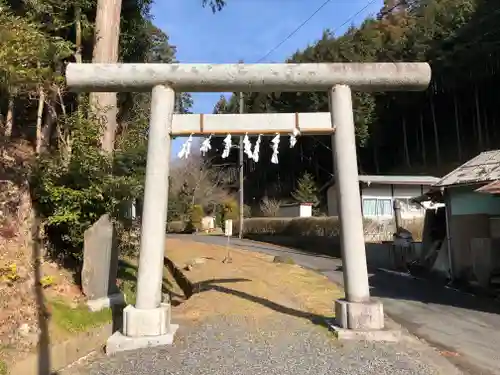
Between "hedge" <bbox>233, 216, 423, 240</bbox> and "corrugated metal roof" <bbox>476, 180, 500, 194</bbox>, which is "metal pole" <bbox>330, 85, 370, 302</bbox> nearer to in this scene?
"corrugated metal roof" <bbox>476, 180, 500, 194</bbox>

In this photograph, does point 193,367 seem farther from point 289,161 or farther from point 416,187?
point 289,161

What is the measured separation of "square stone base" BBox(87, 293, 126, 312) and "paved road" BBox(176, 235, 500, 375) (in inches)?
210

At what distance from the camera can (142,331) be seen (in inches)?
Result: 252

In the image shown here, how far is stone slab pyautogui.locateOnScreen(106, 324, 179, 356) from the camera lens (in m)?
6.16

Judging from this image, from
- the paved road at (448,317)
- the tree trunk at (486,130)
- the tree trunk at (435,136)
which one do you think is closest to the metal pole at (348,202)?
the paved road at (448,317)

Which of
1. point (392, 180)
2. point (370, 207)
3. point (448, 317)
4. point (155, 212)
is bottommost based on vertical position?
point (448, 317)

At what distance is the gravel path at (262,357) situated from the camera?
5.32 meters

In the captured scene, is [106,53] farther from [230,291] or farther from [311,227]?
[311,227]

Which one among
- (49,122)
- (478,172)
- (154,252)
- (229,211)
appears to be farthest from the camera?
(229,211)

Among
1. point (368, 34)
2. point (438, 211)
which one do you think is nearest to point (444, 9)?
point (368, 34)

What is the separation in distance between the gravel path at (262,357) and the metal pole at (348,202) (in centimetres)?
86

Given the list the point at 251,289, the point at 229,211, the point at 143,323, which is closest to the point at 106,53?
the point at 251,289

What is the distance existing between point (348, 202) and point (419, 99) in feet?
111

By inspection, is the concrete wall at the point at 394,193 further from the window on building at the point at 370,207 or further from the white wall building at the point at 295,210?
the white wall building at the point at 295,210
